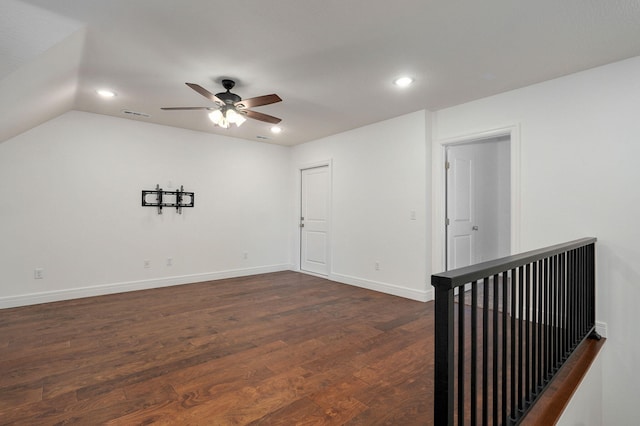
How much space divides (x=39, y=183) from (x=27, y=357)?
2434 millimetres

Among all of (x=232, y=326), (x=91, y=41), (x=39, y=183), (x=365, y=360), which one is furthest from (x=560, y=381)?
(x=39, y=183)

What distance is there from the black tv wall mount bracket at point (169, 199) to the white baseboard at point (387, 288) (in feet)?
8.82

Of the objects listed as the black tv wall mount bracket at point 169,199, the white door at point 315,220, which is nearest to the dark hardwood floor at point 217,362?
the black tv wall mount bracket at point 169,199

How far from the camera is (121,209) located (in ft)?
14.9

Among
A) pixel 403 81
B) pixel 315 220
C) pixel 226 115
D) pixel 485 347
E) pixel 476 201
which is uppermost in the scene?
pixel 403 81

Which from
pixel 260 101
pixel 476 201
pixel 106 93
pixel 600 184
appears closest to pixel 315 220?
pixel 476 201

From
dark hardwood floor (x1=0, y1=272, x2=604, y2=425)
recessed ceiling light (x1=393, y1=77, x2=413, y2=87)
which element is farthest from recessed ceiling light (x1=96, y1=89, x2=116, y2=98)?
recessed ceiling light (x1=393, y1=77, x2=413, y2=87)

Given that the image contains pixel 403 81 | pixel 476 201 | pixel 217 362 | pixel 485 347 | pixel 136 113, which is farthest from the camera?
pixel 476 201

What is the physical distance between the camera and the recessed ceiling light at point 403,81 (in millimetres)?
3150

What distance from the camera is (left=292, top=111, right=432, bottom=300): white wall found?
414 cm

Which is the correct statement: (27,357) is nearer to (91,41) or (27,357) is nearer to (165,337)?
(165,337)

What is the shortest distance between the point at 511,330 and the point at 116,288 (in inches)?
191

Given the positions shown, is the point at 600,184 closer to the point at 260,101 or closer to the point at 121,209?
the point at 260,101

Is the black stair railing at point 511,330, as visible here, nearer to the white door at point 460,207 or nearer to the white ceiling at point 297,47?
the white door at point 460,207
